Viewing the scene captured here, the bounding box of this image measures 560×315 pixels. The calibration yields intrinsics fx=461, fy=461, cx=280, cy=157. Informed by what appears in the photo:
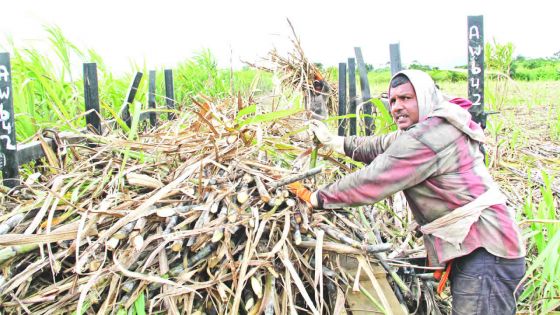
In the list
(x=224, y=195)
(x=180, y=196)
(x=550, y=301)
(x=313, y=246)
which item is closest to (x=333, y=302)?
(x=313, y=246)

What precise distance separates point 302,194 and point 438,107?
635mm

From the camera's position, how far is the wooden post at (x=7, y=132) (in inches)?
84.7

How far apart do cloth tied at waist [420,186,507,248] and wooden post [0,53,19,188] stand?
1902 millimetres

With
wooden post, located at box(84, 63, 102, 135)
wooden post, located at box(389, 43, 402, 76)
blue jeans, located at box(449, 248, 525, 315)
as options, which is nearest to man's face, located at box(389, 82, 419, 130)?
blue jeans, located at box(449, 248, 525, 315)

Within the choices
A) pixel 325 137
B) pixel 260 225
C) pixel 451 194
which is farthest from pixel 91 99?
pixel 451 194

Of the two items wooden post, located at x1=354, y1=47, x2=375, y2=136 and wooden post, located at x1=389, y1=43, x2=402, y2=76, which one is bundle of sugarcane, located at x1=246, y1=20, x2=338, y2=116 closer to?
wooden post, located at x1=354, y1=47, x2=375, y2=136

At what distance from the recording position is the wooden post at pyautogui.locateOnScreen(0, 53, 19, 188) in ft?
7.06

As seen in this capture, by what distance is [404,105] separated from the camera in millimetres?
1920

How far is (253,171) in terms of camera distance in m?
1.85

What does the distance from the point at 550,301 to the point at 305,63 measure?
2604 millimetres

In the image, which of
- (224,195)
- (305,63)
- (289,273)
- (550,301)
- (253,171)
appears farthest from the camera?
(305,63)

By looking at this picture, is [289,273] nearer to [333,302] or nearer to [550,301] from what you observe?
[333,302]

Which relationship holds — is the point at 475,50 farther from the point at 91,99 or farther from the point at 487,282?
the point at 91,99

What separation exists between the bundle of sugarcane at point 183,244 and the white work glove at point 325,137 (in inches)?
12.8
